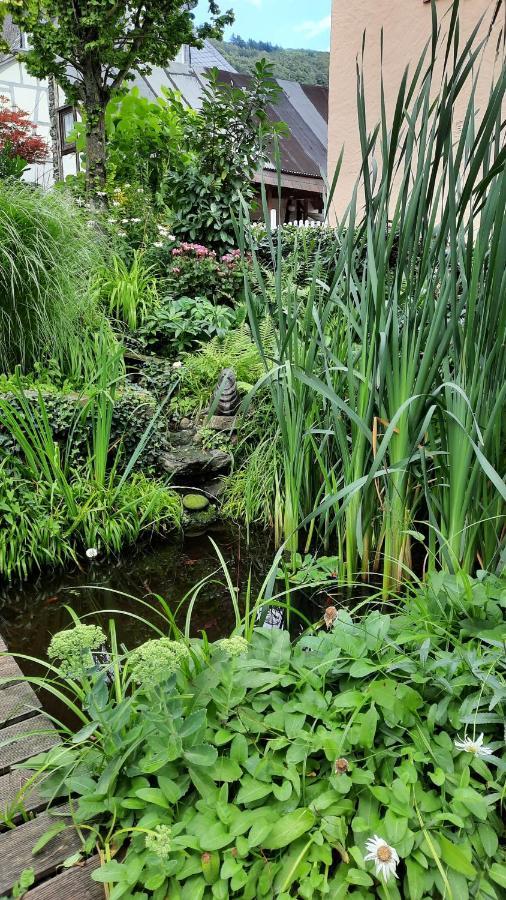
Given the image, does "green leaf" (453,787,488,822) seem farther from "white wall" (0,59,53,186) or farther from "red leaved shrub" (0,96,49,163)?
"white wall" (0,59,53,186)

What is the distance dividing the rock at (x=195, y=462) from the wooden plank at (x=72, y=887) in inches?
84.2

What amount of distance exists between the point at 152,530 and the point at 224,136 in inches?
143

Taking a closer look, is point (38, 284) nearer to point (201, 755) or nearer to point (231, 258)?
point (231, 258)

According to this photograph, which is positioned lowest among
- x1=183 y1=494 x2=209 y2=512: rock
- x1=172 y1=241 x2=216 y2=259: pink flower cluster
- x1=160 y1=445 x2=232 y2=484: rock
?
x1=183 y1=494 x2=209 y2=512: rock

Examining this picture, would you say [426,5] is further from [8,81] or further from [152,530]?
[8,81]

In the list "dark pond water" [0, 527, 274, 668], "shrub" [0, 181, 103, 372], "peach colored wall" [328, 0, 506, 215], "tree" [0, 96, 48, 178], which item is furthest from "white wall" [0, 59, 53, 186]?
"dark pond water" [0, 527, 274, 668]

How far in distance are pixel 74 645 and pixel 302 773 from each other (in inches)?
17.5

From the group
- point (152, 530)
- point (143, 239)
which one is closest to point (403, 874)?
point (152, 530)

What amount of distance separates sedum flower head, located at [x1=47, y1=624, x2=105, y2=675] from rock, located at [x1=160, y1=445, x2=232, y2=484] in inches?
77.4

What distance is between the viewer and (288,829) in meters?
0.85

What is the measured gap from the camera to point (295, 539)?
2.16 m

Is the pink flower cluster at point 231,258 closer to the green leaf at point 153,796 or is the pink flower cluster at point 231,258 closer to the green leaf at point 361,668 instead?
the green leaf at point 361,668

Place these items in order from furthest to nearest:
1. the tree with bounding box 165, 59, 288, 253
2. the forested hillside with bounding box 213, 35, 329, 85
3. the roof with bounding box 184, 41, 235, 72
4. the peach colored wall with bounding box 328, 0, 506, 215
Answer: the roof with bounding box 184, 41, 235, 72
the forested hillside with bounding box 213, 35, 329, 85
the peach colored wall with bounding box 328, 0, 506, 215
the tree with bounding box 165, 59, 288, 253

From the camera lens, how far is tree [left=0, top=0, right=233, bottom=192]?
202 inches
